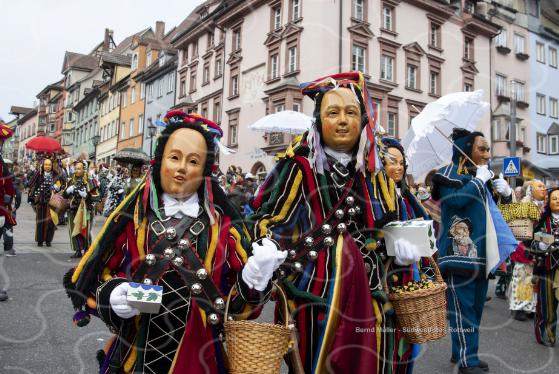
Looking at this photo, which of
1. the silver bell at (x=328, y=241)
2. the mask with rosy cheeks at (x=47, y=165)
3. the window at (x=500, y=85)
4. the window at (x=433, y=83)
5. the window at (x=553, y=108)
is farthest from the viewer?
the window at (x=553, y=108)

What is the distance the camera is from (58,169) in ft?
32.8

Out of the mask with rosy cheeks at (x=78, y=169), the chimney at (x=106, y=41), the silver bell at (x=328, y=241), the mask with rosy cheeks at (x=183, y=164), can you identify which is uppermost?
the chimney at (x=106, y=41)

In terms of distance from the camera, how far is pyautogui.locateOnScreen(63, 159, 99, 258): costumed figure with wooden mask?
26.8ft

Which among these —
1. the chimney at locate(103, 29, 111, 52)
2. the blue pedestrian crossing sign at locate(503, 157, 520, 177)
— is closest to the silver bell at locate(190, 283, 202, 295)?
the blue pedestrian crossing sign at locate(503, 157, 520, 177)

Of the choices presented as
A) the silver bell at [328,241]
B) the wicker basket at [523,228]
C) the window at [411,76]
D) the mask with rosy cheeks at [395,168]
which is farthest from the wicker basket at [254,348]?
the window at [411,76]

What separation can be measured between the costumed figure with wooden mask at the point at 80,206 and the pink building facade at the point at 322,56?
10.1 meters

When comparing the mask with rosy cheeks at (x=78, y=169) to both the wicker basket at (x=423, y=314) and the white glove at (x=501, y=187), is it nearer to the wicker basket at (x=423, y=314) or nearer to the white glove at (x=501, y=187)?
the white glove at (x=501, y=187)

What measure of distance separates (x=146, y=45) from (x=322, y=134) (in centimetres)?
3751

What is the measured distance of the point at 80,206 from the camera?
27.4 feet

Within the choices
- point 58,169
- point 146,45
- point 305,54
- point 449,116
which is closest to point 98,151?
point 146,45

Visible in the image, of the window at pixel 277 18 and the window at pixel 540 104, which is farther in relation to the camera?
the window at pixel 540 104

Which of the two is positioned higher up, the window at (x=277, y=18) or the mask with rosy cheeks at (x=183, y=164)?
the window at (x=277, y=18)

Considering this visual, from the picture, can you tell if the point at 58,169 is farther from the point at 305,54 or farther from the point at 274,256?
the point at 305,54

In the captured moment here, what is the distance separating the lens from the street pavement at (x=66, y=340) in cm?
370
